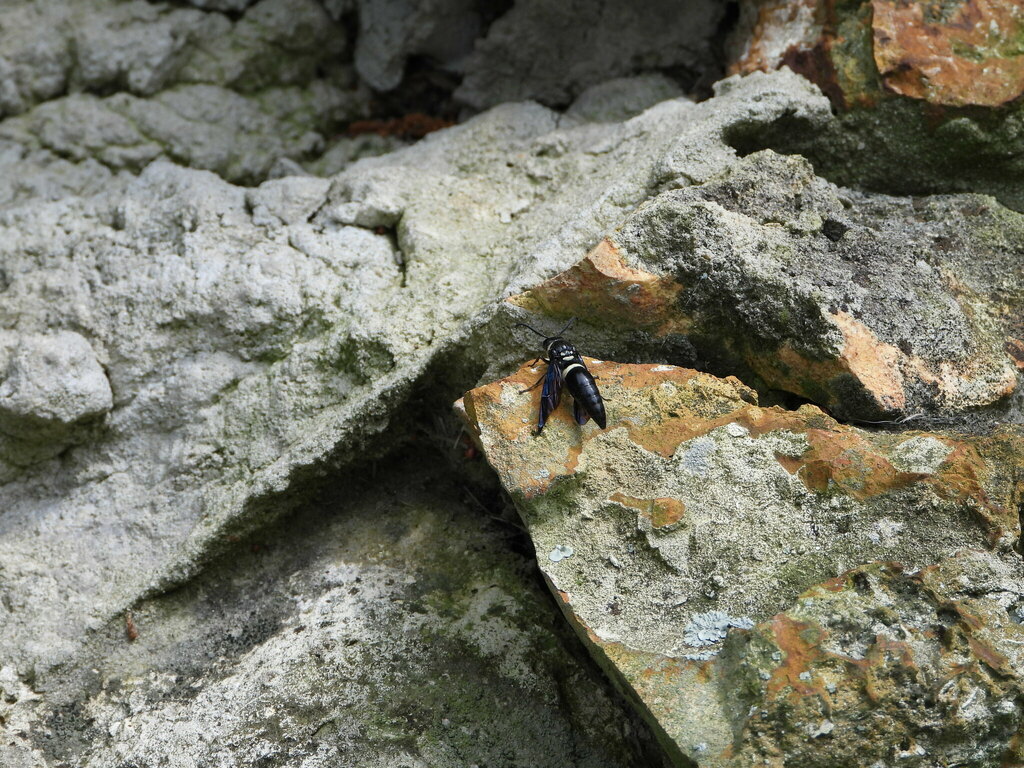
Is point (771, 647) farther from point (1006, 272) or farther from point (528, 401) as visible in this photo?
point (1006, 272)

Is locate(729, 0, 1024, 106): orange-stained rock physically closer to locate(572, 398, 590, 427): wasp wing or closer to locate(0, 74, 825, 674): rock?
locate(0, 74, 825, 674): rock

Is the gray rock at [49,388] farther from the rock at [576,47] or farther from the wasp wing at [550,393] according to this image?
the rock at [576,47]

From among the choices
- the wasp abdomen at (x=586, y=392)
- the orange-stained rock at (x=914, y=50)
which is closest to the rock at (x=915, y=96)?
the orange-stained rock at (x=914, y=50)

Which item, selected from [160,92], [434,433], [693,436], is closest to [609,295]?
[693,436]

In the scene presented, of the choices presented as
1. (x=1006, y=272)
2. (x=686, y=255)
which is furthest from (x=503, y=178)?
(x=1006, y=272)

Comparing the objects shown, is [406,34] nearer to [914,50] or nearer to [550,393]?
[914,50]

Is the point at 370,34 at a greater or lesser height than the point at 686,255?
greater
